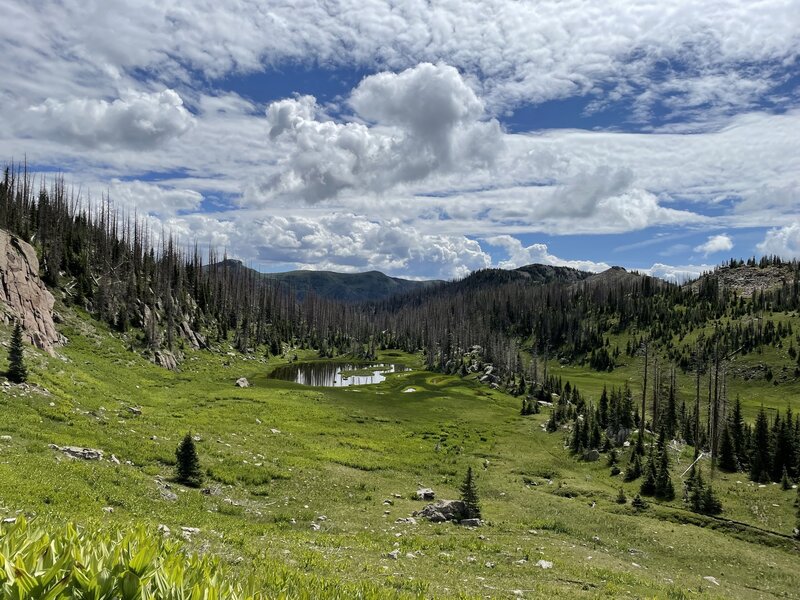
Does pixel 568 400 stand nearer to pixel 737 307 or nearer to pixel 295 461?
pixel 295 461

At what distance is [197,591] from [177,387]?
6380 centimetres

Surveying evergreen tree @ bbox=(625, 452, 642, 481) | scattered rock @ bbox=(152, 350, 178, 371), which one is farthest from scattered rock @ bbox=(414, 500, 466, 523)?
scattered rock @ bbox=(152, 350, 178, 371)

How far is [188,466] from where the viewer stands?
79.6ft

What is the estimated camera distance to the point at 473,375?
13200cm

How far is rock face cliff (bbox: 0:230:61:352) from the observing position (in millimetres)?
47469

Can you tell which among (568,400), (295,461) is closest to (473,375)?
(568,400)

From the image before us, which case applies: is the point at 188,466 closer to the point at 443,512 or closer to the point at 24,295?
the point at 443,512

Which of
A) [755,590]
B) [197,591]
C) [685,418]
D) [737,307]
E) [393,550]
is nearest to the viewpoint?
[197,591]

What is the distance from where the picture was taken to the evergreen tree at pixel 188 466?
24.0 m

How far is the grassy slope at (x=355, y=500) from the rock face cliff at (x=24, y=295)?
4.79 meters

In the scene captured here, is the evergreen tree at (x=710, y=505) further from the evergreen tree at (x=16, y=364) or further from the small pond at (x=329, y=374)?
the small pond at (x=329, y=374)

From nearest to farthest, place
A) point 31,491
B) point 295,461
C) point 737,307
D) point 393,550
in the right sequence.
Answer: point 31,491
point 393,550
point 295,461
point 737,307

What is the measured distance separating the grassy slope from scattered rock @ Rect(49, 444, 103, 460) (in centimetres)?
90

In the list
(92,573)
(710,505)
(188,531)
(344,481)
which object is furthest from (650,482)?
(92,573)
